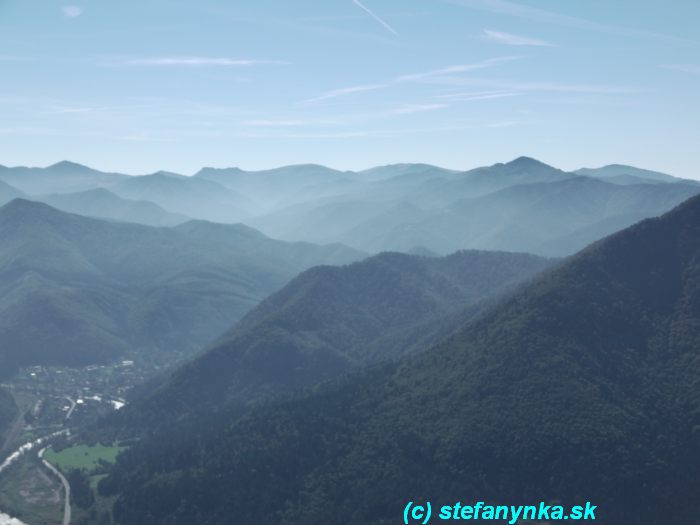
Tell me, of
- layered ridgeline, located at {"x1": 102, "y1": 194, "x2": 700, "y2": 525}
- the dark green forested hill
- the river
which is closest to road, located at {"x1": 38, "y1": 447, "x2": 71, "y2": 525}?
the river

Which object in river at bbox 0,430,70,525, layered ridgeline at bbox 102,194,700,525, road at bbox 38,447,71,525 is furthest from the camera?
river at bbox 0,430,70,525

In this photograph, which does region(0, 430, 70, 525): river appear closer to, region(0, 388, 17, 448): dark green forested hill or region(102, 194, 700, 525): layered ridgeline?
region(0, 388, 17, 448): dark green forested hill

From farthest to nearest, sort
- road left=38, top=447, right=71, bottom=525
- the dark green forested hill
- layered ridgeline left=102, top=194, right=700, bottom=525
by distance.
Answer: the dark green forested hill
road left=38, top=447, right=71, bottom=525
layered ridgeline left=102, top=194, right=700, bottom=525

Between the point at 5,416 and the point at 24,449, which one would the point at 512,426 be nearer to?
the point at 24,449

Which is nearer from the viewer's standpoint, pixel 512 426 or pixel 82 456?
pixel 512 426

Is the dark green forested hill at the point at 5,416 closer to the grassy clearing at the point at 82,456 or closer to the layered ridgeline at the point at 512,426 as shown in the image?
the grassy clearing at the point at 82,456

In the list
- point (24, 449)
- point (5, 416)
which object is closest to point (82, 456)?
point (24, 449)

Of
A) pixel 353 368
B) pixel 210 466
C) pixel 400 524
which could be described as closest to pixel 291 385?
pixel 353 368

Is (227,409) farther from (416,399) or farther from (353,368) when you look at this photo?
(416,399)

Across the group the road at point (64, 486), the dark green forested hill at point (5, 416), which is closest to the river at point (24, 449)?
the road at point (64, 486)
